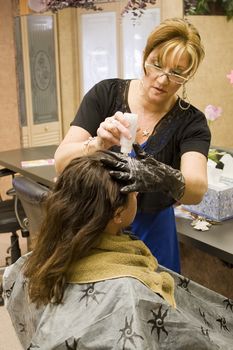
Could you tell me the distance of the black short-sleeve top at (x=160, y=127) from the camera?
1553 mm

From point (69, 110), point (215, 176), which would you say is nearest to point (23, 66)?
point (69, 110)

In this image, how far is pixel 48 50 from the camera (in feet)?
14.4

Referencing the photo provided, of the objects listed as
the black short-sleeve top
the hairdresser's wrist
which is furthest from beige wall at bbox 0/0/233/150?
the hairdresser's wrist

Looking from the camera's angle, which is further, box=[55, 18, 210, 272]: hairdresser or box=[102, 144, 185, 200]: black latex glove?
box=[55, 18, 210, 272]: hairdresser

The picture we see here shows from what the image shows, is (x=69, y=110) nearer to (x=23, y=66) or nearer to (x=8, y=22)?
(x=23, y=66)

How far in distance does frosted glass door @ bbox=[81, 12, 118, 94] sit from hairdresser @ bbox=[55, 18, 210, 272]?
2699 millimetres

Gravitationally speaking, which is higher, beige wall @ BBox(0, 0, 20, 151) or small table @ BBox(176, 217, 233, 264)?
beige wall @ BBox(0, 0, 20, 151)

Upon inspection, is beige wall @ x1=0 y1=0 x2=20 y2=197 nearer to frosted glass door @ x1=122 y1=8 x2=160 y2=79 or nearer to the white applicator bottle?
frosted glass door @ x1=122 y1=8 x2=160 y2=79

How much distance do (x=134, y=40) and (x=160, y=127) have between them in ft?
8.69

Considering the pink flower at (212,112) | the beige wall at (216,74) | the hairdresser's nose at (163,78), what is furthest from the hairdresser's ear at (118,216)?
the beige wall at (216,74)

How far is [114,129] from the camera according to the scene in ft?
4.24

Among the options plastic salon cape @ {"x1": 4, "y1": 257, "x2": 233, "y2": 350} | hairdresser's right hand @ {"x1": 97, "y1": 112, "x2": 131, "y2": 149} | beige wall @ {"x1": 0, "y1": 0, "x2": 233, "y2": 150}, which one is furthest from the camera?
beige wall @ {"x1": 0, "y1": 0, "x2": 233, "y2": 150}

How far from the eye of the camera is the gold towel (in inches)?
45.6

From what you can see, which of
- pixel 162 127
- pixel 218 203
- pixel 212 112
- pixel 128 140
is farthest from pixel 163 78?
pixel 212 112
